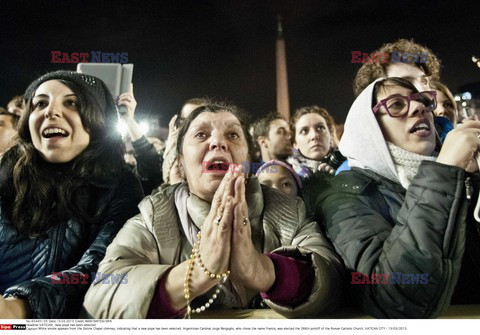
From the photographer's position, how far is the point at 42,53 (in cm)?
157

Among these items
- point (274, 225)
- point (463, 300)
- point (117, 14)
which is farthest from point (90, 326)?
point (117, 14)

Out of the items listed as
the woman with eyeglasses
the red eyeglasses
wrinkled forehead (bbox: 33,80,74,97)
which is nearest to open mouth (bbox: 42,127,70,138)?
wrinkled forehead (bbox: 33,80,74,97)

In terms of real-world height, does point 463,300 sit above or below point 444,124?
Answer: below

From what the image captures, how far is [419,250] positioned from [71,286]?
972 mm

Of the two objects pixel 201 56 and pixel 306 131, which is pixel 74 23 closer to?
pixel 201 56

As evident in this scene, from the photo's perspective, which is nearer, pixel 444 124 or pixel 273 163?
pixel 444 124

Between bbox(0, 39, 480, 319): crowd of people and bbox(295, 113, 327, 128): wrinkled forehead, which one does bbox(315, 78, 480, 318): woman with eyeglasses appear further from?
bbox(295, 113, 327, 128): wrinkled forehead

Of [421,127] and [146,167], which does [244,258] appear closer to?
[421,127]

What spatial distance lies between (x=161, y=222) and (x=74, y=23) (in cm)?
107

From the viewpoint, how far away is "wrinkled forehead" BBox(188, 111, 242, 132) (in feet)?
3.73

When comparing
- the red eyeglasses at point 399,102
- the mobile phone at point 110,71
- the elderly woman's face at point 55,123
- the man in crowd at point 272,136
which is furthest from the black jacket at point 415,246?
the man in crowd at point 272,136

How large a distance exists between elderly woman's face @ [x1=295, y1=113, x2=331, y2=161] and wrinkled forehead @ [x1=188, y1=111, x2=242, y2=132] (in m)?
0.86

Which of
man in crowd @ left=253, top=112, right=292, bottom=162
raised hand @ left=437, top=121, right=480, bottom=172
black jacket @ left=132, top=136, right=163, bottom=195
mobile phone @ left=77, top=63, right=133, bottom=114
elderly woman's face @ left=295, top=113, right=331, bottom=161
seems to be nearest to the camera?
raised hand @ left=437, top=121, right=480, bottom=172

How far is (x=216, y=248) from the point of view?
2.85 ft
